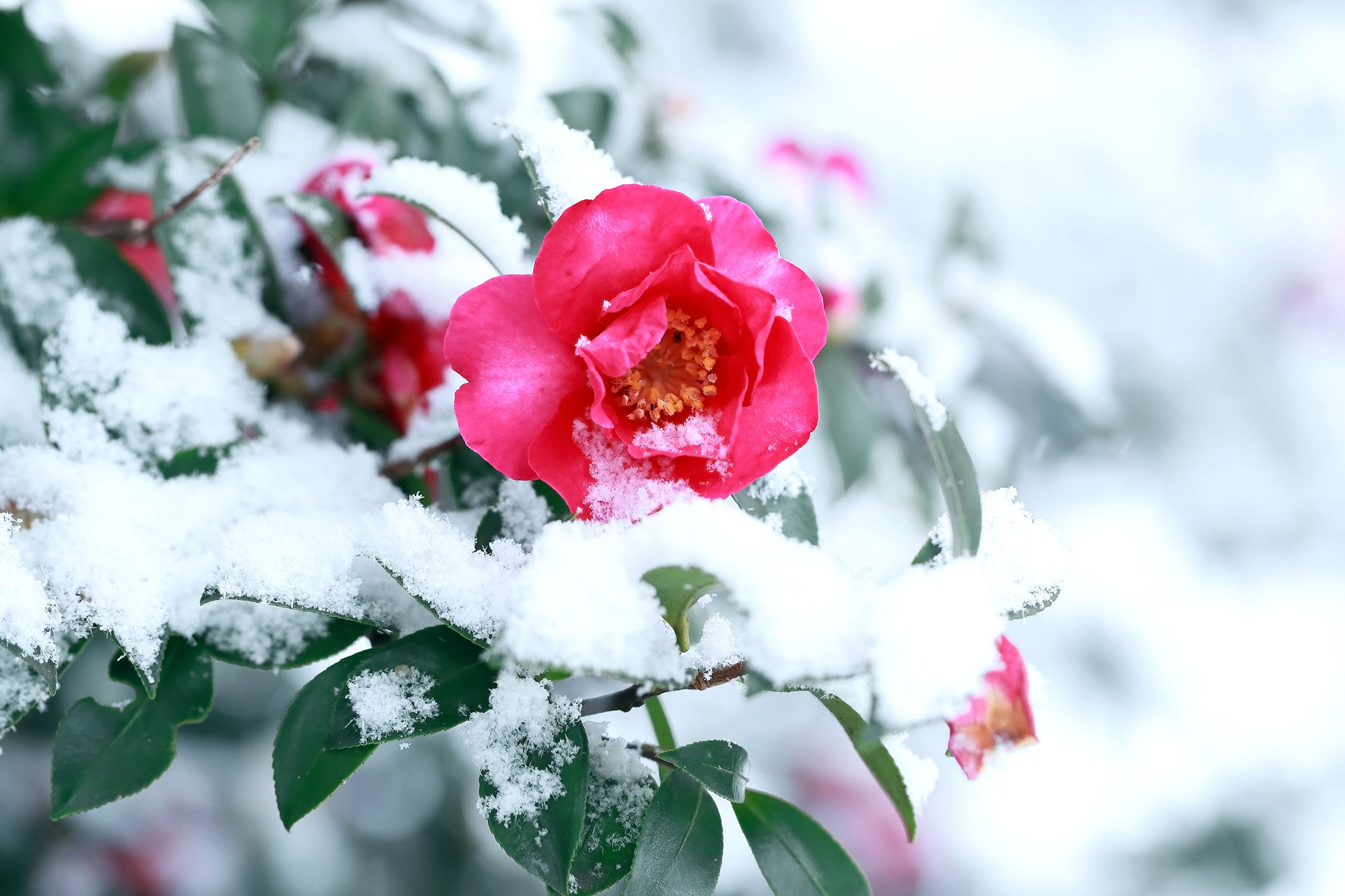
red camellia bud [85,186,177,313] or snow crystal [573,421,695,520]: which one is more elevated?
snow crystal [573,421,695,520]

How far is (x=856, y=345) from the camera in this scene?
3.48 ft

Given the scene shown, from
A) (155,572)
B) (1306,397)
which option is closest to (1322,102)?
(1306,397)

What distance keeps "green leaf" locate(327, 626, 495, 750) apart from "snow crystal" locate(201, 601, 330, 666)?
4 cm

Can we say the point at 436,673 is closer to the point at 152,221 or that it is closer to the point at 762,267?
the point at 762,267

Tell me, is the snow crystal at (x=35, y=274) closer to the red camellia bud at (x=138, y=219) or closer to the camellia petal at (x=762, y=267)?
the red camellia bud at (x=138, y=219)

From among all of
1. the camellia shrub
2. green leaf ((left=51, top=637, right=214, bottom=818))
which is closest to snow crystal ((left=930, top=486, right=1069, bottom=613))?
the camellia shrub

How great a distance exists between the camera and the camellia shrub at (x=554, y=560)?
12.5 inches

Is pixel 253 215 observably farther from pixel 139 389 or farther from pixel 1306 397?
pixel 1306 397

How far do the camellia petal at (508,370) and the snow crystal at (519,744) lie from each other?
10 cm

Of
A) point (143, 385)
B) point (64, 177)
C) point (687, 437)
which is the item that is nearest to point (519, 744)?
point (687, 437)

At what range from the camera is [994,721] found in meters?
0.35

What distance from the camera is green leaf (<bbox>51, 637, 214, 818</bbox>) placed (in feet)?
1.28

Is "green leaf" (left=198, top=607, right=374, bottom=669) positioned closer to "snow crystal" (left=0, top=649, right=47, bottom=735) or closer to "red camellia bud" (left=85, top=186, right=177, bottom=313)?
"snow crystal" (left=0, top=649, right=47, bottom=735)

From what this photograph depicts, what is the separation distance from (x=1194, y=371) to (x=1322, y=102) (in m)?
1.08
